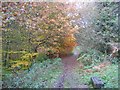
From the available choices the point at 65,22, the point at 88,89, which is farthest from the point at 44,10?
the point at 88,89

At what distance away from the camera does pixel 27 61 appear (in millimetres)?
3340

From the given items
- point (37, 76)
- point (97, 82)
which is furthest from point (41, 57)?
point (97, 82)

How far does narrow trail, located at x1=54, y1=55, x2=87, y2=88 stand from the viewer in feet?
10.9

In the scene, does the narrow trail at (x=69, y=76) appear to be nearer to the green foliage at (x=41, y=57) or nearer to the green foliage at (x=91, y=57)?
the green foliage at (x=91, y=57)

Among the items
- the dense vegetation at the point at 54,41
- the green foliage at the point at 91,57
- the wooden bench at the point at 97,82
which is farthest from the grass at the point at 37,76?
the wooden bench at the point at 97,82

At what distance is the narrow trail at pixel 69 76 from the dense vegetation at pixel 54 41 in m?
0.03

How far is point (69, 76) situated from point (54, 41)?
18.1 inches

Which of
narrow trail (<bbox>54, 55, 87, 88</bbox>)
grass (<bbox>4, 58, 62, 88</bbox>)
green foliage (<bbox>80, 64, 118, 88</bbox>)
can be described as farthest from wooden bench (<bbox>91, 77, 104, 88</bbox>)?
grass (<bbox>4, 58, 62, 88</bbox>)

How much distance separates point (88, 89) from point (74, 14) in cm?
90

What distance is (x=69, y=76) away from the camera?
334 centimetres

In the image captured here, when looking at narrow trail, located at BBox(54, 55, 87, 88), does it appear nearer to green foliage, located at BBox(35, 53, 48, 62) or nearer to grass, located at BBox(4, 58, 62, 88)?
grass, located at BBox(4, 58, 62, 88)

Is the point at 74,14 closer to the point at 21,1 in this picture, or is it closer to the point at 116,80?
the point at 21,1

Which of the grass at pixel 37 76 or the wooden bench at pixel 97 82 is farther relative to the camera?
the grass at pixel 37 76

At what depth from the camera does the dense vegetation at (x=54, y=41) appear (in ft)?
10.9
